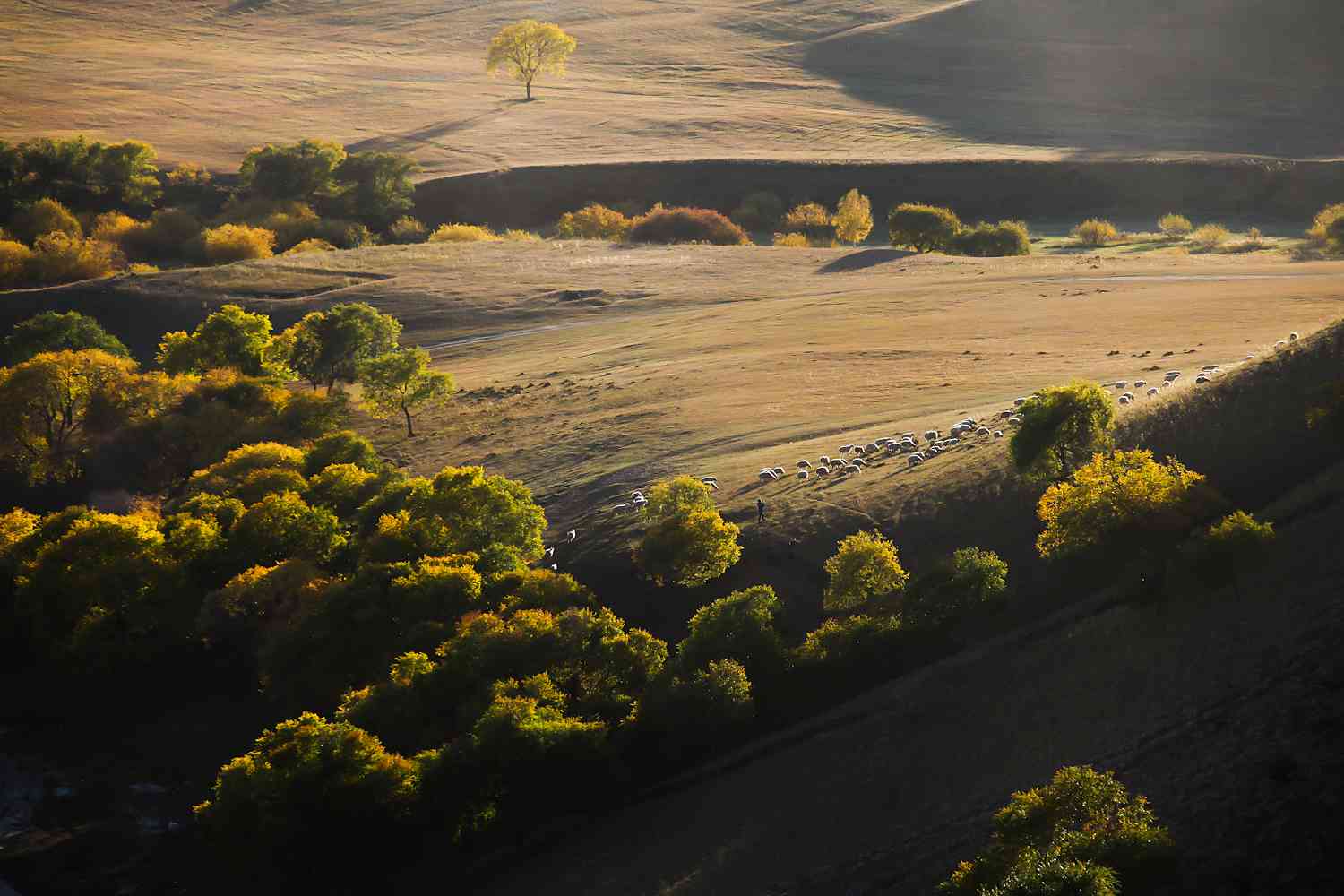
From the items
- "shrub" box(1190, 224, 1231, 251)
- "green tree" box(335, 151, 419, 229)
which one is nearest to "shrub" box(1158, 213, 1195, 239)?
"shrub" box(1190, 224, 1231, 251)

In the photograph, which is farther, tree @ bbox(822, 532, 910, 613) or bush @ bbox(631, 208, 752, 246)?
bush @ bbox(631, 208, 752, 246)

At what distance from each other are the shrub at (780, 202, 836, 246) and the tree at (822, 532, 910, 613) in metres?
71.6

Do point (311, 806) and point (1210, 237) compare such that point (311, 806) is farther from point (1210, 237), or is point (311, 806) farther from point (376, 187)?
point (376, 187)

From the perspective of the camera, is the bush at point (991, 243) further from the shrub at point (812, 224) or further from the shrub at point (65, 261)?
the shrub at point (65, 261)

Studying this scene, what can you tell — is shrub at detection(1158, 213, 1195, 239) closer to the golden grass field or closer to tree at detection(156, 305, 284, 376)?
the golden grass field

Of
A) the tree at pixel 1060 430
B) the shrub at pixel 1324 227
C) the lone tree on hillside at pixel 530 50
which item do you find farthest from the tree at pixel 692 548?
the lone tree on hillside at pixel 530 50

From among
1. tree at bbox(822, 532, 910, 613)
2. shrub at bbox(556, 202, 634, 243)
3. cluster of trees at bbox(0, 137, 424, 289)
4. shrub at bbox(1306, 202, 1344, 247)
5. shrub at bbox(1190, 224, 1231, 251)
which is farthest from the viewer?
shrub at bbox(556, 202, 634, 243)

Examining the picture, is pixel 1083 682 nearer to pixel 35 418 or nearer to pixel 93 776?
pixel 93 776

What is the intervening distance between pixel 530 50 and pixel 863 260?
9078 cm

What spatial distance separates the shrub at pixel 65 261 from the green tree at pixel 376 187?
24636mm

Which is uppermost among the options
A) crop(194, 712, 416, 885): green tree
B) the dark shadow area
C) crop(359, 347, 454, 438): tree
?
the dark shadow area

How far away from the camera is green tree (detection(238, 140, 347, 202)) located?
117 metres

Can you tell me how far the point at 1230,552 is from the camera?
3434 cm

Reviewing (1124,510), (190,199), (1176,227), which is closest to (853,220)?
(1176,227)
